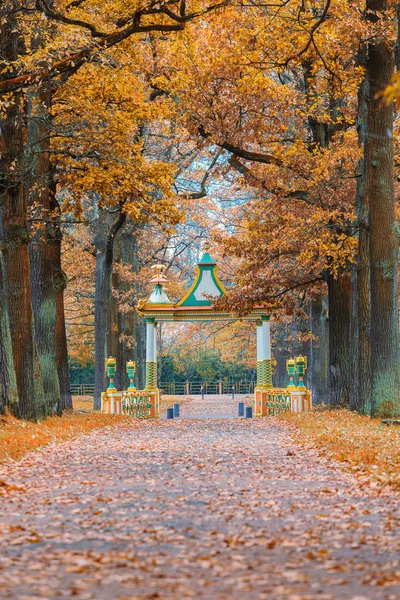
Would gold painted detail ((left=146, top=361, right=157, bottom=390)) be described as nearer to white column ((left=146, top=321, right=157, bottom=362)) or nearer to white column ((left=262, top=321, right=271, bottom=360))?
white column ((left=146, top=321, right=157, bottom=362))

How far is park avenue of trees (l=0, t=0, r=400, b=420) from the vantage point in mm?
16016

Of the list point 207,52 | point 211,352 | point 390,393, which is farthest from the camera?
point 211,352

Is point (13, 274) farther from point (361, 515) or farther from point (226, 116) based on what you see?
point (361, 515)

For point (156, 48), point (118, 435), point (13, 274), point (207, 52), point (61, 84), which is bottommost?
point (118, 435)

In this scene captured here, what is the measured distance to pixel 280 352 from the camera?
44.9m

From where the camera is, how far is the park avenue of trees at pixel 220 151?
16.0 meters

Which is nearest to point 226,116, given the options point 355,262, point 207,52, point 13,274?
point 207,52

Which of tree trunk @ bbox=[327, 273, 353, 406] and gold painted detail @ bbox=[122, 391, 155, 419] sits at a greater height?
tree trunk @ bbox=[327, 273, 353, 406]

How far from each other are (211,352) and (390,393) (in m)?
46.9

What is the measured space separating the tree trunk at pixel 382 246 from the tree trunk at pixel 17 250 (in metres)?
6.49

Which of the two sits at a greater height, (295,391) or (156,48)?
(156,48)

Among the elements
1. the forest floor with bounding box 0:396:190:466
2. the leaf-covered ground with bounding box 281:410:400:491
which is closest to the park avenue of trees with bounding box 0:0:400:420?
the forest floor with bounding box 0:396:190:466

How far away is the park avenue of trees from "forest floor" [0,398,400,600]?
579cm

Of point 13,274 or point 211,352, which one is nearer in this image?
point 13,274
